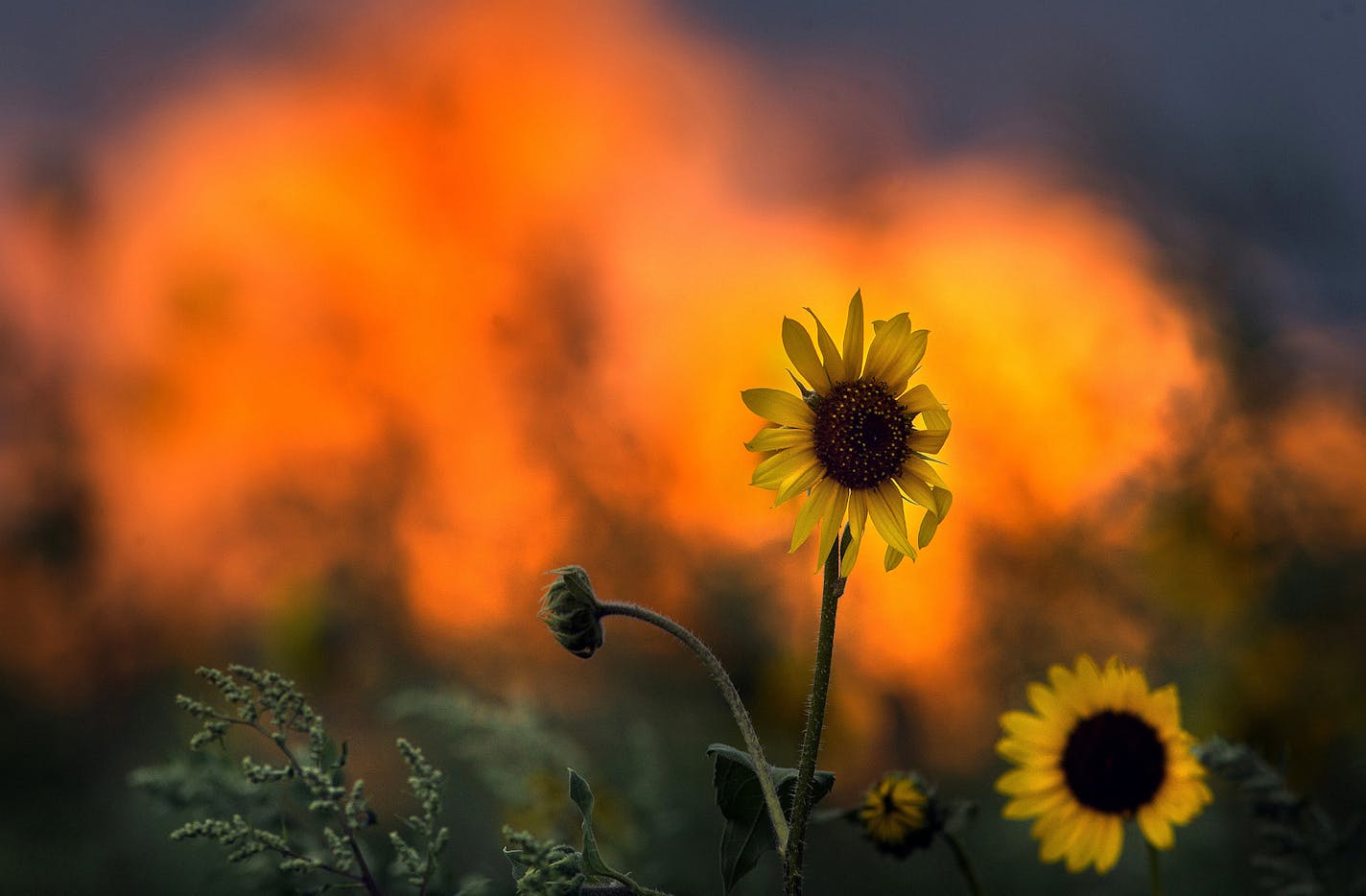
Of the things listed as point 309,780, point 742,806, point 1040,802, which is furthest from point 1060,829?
point 309,780

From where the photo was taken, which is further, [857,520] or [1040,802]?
[1040,802]

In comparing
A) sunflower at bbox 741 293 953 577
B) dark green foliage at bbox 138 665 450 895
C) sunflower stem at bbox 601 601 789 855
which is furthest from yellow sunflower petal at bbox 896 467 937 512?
dark green foliage at bbox 138 665 450 895

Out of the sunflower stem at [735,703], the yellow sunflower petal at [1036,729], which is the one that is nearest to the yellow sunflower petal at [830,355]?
the sunflower stem at [735,703]

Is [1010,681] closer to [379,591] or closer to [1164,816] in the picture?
[1164,816]

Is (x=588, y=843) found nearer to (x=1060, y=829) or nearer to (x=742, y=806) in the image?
(x=742, y=806)

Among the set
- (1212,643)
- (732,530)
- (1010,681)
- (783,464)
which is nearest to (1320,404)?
(1212,643)

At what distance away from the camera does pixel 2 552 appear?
127 centimetres

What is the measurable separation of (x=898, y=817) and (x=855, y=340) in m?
0.21

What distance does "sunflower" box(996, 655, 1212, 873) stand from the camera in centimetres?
56

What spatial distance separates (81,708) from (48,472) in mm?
247

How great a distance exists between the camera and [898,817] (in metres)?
0.53

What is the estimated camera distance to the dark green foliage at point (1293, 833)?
0.50m

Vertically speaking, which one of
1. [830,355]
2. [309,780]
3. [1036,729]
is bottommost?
[309,780]

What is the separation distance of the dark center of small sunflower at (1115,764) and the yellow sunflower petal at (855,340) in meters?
0.25
